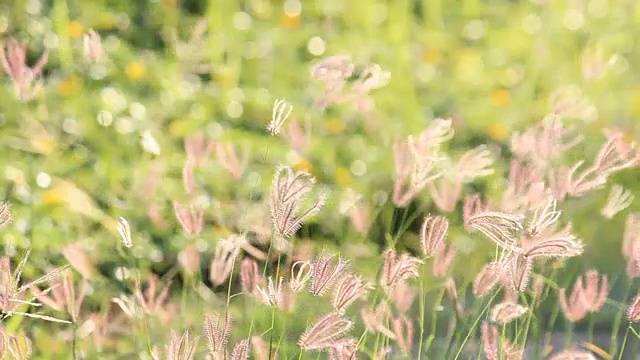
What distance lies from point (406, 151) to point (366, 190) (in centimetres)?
Result: 131

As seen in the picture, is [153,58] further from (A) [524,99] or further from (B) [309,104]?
(A) [524,99]

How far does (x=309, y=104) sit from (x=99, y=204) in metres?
0.72

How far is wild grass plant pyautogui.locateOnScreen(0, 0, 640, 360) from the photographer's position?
60.9 inches

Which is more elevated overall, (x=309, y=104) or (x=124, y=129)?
(x=309, y=104)

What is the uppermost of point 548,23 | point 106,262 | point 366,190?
point 548,23

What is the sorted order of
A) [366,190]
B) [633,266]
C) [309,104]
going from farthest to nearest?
1. [309,104]
2. [366,190]
3. [633,266]

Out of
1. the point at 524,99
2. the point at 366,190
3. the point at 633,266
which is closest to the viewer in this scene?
the point at 633,266

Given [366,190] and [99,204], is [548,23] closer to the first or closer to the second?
[366,190]

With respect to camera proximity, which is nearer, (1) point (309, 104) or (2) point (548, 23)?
(1) point (309, 104)

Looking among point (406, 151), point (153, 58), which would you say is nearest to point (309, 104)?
point (153, 58)

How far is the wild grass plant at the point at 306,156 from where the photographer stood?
155 centimetres

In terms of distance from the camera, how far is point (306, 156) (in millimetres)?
2748

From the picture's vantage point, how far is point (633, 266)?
4.25 ft

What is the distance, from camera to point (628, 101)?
10.4ft
